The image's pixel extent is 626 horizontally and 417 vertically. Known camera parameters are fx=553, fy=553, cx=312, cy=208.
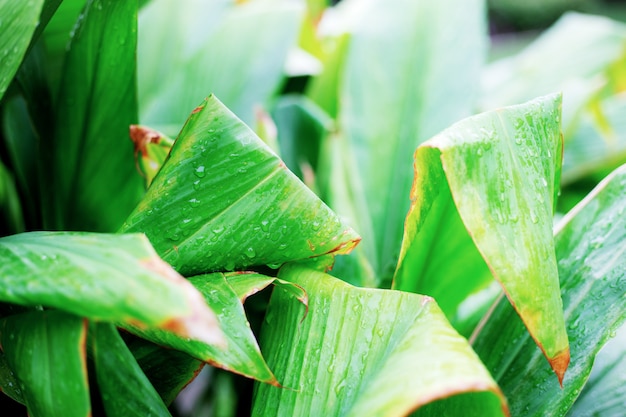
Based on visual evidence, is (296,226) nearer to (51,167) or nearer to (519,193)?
(519,193)

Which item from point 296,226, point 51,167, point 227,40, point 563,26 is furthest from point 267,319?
point 563,26

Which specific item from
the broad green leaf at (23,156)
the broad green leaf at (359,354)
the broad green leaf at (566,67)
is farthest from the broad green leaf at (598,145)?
the broad green leaf at (23,156)

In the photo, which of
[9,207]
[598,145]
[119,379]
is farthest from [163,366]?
[598,145]

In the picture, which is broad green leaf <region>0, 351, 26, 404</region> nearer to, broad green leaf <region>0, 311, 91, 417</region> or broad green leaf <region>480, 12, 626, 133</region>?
broad green leaf <region>0, 311, 91, 417</region>

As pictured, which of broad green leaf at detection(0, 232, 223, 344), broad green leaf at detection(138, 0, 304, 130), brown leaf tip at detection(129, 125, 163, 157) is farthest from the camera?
broad green leaf at detection(138, 0, 304, 130)

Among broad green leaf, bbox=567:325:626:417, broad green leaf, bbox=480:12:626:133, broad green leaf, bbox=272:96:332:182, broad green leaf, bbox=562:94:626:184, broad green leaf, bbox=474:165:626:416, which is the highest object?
broad green leaf, bbox=480:12:626:133

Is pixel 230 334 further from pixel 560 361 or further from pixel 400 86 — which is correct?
pixel 400 86

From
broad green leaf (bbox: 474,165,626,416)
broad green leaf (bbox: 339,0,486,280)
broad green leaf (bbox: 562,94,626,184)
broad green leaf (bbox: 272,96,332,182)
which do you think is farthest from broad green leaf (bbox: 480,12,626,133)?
broad green leaf (bbox: 474,165,626,416)

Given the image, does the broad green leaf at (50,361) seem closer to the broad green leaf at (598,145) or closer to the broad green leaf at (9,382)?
the broad green leaf at (9,382)
